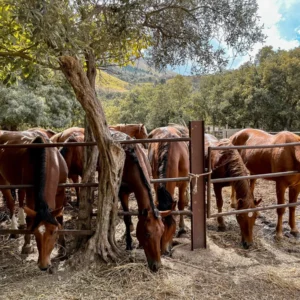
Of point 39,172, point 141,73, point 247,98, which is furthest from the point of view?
point 247,98

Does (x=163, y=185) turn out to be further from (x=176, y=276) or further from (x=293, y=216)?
(x=293, y=216)

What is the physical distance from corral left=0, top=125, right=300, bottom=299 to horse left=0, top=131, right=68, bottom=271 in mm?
281

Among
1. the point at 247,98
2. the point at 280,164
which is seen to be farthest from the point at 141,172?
the point at 247,98

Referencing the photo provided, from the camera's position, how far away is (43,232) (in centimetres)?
293

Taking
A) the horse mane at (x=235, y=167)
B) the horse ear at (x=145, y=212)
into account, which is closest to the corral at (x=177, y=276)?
the horse ear at (x=145, y=212)

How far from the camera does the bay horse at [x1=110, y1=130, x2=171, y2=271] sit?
10.2 feet

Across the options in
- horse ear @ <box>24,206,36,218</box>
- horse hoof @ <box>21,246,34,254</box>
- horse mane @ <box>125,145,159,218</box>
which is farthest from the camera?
horse hoof @ <box>21,246,34,254</box>

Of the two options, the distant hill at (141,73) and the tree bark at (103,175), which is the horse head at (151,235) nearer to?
the tree bark at (103,175)

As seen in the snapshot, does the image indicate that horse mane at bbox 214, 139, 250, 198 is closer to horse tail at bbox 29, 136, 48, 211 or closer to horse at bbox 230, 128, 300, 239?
horse at bbox 230, 128, 300, 239

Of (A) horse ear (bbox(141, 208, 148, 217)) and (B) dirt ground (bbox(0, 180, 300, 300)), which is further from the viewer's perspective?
(A) horse ear (bbox(141, 208, 148, 217))

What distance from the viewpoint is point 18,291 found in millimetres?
2855

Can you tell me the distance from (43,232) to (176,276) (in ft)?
4.59

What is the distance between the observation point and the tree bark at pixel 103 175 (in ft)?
10.7

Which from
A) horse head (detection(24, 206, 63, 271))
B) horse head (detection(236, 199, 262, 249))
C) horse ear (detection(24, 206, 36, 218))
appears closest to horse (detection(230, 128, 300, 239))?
horse head (detection(236, 199, 262, 249))
